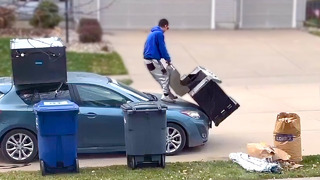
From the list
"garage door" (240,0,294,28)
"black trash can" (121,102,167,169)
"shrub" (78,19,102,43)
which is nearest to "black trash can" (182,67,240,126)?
"black trash can" (121,102,167,169)

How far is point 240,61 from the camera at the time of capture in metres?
20.7

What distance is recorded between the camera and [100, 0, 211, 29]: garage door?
27.5 metres

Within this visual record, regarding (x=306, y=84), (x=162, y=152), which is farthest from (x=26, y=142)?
(x=306, y=84)

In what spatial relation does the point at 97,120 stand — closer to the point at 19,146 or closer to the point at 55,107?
the point at 19,146

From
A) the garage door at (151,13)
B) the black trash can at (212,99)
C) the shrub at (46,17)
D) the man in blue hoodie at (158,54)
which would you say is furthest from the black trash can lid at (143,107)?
the garage door at (151,13)

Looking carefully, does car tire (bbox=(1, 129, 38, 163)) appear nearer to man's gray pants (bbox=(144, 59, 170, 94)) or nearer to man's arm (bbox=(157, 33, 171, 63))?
man's gray pants (bbox=(144, 59, 170, 94))

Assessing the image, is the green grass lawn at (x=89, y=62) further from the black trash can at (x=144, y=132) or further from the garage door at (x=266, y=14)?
the black trash can at (x=144, y=132)

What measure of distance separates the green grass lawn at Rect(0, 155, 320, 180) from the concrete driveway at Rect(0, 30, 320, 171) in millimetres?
836

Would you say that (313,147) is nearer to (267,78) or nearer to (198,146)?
(198,146)

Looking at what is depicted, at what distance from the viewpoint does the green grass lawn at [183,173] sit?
8.37 m

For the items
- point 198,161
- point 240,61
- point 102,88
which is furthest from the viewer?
point 240,61

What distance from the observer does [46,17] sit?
24438 mm

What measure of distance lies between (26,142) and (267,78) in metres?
10.0

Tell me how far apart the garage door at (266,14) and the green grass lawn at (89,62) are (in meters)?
8.98
